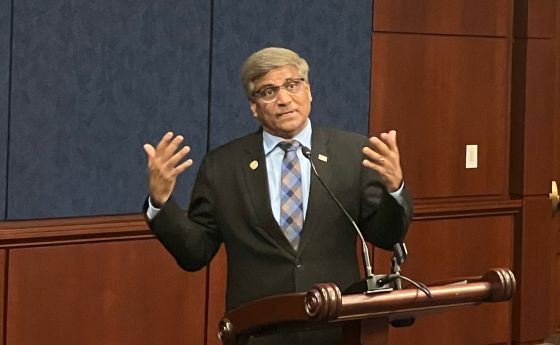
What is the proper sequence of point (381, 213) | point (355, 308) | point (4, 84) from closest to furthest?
point (355, 308)
point (381, 213)
point (4, 84)

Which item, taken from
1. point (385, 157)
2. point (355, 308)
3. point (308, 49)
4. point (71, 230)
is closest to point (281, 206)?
point (385, 157)

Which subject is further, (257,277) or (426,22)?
(426,22)

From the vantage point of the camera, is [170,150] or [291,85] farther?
[291,85]

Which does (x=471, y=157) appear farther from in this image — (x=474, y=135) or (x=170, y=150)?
(x=170, y=150)

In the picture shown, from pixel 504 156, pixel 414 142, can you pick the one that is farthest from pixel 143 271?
pixel 504 156

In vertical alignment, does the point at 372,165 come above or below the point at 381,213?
above

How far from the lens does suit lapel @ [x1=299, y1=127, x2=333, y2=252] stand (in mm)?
3043

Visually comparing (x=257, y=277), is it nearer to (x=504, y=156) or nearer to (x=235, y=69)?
(x=235, y=69)

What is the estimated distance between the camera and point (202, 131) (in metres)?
5.05

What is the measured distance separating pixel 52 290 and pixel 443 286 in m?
2.38

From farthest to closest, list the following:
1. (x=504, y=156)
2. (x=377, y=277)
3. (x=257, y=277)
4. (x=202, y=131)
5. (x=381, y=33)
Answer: (x=504, y=156) → (x=381, y=33) → (x=202, y=131) → (x=257, y=277) → (x=377, y=277)

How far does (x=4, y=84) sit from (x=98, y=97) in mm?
420

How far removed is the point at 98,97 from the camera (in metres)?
4.74

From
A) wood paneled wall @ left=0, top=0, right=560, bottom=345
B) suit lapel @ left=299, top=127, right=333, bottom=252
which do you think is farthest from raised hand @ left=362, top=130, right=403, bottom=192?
wood paneled wall @ left=0, top=0, right=560, bottom=345
